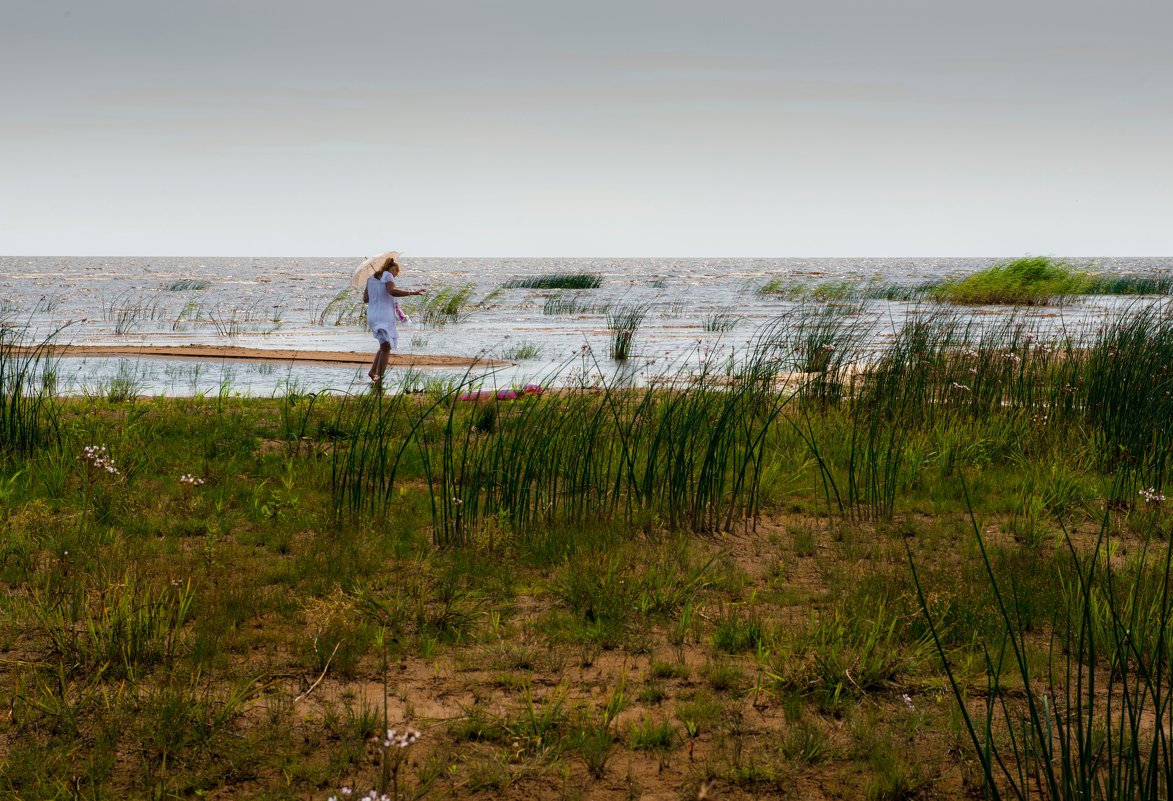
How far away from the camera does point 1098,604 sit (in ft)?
12.7

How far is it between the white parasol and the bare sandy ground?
3.05 metres

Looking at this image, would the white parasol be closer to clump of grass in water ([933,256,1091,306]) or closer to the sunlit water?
the sunlit water

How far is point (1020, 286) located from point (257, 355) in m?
24.9

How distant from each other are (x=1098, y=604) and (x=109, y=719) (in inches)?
147

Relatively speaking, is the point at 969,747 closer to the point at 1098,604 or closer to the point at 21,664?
the point at 1098,604

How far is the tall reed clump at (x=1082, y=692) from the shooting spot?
2.38 m

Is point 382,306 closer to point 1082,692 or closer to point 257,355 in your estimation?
point 257,355

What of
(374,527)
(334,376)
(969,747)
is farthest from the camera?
(334,376)

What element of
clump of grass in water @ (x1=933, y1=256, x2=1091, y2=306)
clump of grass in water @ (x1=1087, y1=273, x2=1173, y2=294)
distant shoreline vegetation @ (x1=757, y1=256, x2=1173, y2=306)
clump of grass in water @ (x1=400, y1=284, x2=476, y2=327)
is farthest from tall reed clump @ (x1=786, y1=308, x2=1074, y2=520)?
clump of grass in water @ (x1=1087, y1=273, x2=1173, y2=294)

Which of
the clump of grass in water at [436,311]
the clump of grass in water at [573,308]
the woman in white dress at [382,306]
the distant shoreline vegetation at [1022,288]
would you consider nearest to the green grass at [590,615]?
the woman in white dress at [382,306]

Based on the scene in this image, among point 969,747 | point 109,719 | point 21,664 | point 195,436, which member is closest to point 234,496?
point 195,436

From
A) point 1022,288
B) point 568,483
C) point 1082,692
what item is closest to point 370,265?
point 568,483

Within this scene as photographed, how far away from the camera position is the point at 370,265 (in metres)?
11.9

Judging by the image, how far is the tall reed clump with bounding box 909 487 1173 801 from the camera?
2381 mm
